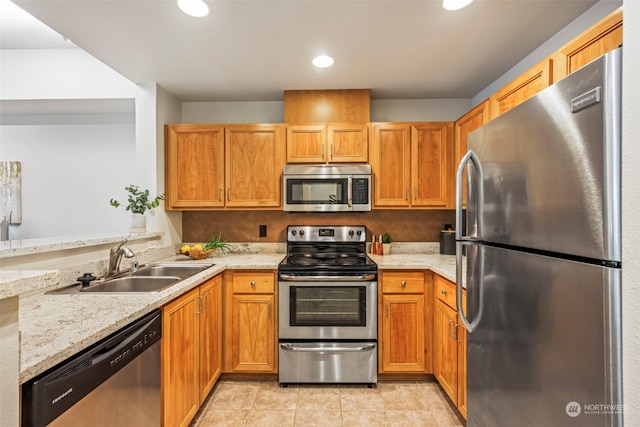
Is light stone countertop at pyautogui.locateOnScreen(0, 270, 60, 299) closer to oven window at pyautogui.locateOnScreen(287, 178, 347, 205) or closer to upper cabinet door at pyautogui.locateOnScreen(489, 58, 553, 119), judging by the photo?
upper cabinet door at pyautogui.locateOnScreen(489, 58, 553, 119)

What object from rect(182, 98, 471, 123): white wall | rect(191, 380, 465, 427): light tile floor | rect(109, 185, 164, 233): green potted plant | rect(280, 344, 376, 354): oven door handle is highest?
rect(182, 98, 471, 123): white wall

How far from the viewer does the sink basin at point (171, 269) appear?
2330mm

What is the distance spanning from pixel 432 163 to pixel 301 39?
154 cm

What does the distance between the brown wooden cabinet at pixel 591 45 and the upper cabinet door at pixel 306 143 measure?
1.72m

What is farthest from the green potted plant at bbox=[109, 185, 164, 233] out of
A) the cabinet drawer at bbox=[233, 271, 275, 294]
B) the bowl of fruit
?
the cabinet drawer at bbox=[233, 271, 275, 294]

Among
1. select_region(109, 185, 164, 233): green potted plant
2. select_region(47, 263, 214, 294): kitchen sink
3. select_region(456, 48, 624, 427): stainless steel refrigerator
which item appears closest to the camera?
select_region(456, 48, 624, 427): stainless steel refrigerator

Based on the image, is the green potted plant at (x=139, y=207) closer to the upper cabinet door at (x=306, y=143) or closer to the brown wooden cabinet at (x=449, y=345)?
the upper cabinet door at (x=306, y=143)

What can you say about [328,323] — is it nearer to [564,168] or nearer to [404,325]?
[404,325]

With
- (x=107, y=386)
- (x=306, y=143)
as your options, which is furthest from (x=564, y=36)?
(x=107, y=386)

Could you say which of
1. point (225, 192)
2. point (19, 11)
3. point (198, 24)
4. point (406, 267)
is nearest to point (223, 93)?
point (225, 192)

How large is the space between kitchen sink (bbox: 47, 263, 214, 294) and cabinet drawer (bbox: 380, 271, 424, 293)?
→ 53.8 inches

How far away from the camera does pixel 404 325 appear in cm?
250

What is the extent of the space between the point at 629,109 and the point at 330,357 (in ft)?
7.50

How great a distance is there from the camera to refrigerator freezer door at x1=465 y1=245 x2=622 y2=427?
70 centimetres
